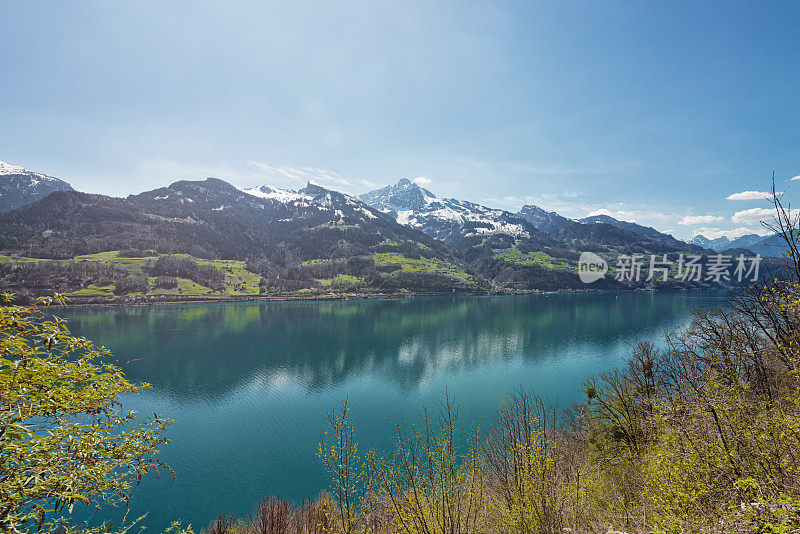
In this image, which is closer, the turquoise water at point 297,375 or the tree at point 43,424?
the tree at point 43,424

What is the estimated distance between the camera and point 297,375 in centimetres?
5781

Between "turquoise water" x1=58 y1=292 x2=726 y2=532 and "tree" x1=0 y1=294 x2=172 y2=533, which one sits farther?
"turquoise water" x1=58 y1=292 x2=726 y2=532

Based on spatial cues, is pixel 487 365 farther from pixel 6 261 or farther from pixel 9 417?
pixel 6 261

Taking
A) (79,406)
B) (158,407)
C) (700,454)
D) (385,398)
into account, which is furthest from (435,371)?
(79,406)

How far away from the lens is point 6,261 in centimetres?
16738

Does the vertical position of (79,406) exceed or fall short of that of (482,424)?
it exceeds it

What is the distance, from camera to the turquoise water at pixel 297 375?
28250 mm

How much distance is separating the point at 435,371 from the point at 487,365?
10.1 meters

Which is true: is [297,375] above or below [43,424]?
below

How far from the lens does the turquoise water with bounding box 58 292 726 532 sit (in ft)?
92.7

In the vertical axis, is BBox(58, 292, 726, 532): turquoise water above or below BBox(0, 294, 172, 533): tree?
below

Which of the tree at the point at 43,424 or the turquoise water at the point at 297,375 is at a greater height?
the tree at the point at 43,424

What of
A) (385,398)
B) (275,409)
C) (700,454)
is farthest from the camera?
(385,398)

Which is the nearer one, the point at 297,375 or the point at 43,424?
the point at 43,424
